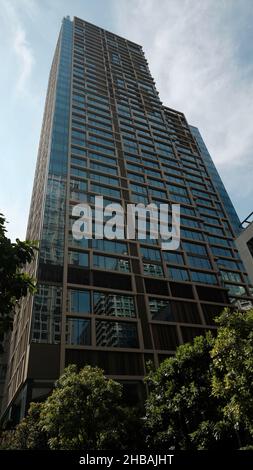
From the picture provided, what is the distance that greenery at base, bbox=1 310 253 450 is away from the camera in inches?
495

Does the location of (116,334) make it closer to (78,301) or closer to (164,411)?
(78,301)

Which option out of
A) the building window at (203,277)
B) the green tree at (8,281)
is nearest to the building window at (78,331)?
the building window at (203,277)

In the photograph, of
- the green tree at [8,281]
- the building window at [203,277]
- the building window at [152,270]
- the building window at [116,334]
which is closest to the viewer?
the green tree at [8,281]

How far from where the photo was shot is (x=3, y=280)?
7.45 metres

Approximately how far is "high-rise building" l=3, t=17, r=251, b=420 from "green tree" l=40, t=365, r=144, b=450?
1506 cm

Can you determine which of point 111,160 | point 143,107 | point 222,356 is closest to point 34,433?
point 222,356

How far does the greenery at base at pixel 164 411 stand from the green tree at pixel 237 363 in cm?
4

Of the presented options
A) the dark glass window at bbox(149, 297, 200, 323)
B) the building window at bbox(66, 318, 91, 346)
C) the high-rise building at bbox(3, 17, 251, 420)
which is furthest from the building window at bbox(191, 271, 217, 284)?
the building window at bbox(66, 318, 91, 346)

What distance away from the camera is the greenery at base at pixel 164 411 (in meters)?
12.6

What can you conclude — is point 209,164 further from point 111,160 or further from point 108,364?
point 108,364

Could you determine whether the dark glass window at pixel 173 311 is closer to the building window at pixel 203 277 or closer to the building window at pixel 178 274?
the building window at pixel 178 274

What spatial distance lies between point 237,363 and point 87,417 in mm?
8287

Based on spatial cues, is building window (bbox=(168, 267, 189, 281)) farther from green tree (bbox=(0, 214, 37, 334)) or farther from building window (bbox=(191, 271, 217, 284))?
Answer: green tree (bbox=(0, 214, 37, 334))

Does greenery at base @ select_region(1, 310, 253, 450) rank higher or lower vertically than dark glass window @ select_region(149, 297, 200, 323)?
lower
